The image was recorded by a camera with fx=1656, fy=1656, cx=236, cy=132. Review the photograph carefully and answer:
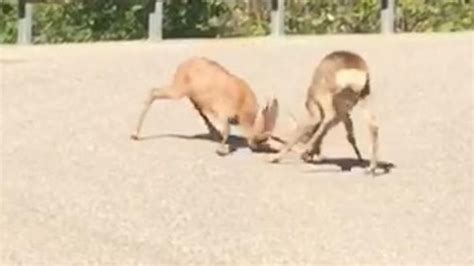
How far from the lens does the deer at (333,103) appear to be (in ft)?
36.9

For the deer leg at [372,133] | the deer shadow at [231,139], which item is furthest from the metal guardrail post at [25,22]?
the deer leg at [372,133]

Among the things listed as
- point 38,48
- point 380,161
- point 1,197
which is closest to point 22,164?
point 1,197

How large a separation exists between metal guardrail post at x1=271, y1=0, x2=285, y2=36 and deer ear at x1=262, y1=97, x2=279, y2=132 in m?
9.12

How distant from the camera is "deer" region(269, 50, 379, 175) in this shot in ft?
36.9

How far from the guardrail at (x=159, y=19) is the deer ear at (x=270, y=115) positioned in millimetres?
8142

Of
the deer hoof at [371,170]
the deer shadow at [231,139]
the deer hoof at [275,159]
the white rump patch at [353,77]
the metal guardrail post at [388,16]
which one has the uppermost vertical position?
the white rump patch at [353,77]

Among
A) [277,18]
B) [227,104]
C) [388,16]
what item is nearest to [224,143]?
[227,104]

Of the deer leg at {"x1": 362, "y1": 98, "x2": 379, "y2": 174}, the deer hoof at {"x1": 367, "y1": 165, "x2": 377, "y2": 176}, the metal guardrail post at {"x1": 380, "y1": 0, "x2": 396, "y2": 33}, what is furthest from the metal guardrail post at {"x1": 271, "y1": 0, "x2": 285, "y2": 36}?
the deer hoof at {"x1": 367, "y1": 165, "x2": 377, "y2": 176}

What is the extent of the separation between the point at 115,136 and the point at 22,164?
1.45m

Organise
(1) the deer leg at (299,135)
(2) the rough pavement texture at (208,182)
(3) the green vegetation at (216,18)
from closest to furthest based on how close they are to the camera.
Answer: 1. (2) the rough pavement texture at (208,182)
2. (1) the deer leg at (299,135)
3. (3) the green vegetation at (216,18)

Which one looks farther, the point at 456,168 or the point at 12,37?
the point at 12,37

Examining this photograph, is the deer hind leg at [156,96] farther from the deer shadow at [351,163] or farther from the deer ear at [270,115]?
the deer shadow at [351,163]

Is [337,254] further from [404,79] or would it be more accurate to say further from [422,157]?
[404,79]

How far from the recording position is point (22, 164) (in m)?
11.3
